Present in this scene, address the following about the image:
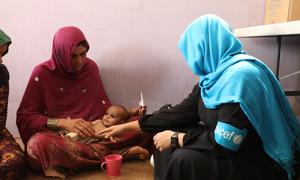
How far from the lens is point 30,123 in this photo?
1911 millimetres

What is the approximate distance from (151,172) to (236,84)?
2.88 feet

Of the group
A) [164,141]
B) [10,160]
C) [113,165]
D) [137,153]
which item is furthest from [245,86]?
[10,160]

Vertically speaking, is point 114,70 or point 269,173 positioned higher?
point 114,70

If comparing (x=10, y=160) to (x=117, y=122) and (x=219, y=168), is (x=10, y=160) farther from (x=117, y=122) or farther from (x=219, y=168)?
(x=219, y=168)

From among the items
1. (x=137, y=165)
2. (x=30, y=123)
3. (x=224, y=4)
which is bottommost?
(x=137, y=165)

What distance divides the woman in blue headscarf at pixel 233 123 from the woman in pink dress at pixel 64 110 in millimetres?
636

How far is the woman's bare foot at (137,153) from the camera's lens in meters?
1.96

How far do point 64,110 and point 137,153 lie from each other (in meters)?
0.55

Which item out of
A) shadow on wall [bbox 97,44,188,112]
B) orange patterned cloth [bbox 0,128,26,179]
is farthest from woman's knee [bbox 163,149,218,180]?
shadow on wall [bbox 97,44,188,112]

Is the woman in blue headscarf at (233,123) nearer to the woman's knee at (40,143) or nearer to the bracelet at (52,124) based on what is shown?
the woman's knee at (40,143)

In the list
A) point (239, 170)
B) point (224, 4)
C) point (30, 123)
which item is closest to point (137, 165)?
point (30, 123)

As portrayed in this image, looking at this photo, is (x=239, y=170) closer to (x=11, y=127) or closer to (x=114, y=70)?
(x=114, y=70)

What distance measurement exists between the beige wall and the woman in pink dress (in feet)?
0.69

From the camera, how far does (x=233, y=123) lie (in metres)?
1.16
